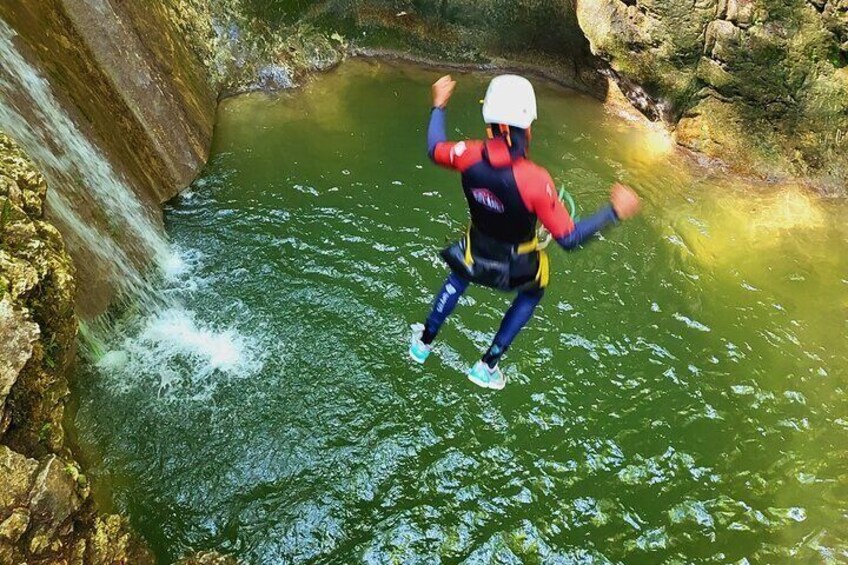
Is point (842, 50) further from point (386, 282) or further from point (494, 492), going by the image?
point (494, 492)

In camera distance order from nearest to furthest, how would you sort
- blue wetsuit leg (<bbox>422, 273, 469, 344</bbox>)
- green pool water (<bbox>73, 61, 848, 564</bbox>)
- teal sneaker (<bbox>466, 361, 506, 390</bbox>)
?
blue wetsuit leg (<bbox>422, 273, 469, 344</bbox>)
green pool water (<bbox>73, 61, 848, 564</bbox>)
teal sneaker (<bbox>466, 361, 506, 390</bbox>)

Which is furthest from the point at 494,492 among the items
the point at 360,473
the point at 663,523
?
the point at 663,523

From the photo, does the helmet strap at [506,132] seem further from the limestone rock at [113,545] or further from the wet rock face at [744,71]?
the wet rock face at [744,71]

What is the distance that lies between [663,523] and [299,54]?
890 centimetres

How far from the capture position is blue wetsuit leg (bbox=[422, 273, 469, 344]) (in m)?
4.90

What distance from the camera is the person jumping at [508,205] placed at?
3.79 m

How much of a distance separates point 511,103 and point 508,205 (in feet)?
2.17

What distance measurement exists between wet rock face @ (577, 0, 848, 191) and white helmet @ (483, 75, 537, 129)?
708cm

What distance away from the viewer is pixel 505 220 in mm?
4160

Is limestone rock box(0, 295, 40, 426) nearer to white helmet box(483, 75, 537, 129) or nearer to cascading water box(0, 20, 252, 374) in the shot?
cascading water box(0, 20, 252, 374)

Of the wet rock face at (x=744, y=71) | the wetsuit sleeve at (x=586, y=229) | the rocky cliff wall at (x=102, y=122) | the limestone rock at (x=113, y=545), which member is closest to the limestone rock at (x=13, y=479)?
the limestone rock at (x=113, y=545)

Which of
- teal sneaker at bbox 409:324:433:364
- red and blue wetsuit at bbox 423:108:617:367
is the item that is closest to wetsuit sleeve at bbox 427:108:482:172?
red and blue wetsuit at bbox 423:108:617:367

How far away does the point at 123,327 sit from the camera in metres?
6.38

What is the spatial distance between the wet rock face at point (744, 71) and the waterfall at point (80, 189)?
25.1 feet
